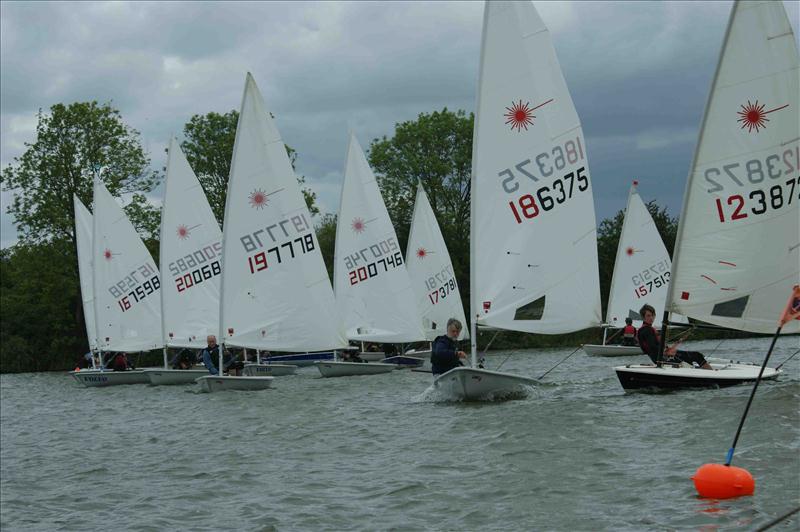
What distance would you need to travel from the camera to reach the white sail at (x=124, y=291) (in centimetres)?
2983

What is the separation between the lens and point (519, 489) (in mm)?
9539

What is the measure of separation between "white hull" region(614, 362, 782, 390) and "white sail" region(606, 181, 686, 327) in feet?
62.0

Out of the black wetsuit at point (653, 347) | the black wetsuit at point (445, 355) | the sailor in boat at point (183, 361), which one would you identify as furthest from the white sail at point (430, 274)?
the black wetsuit at point (445, 355)

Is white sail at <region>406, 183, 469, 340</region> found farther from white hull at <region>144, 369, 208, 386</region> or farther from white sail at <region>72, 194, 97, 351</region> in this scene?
white sail at <region>72, 194, 97, 351</region>

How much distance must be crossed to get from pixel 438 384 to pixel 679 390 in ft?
12.1

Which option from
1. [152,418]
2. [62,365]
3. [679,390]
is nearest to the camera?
→ [679,390]

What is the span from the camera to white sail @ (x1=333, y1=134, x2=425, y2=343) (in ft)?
98.8

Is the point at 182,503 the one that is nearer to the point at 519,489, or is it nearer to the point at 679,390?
the point at 519,489

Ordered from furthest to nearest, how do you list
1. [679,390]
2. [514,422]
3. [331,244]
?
[331,244] < [679,390] < [514,422]

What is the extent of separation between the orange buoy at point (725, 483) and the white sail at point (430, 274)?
25832mm

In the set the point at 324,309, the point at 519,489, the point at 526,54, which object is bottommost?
the point at 519,489

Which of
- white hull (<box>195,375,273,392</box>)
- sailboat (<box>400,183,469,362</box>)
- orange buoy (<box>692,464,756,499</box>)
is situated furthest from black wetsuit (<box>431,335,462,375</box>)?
sailboat (<box>400,183,469,362</box>)

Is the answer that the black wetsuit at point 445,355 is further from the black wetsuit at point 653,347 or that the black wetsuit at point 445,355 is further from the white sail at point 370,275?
the white sail at point 370,275

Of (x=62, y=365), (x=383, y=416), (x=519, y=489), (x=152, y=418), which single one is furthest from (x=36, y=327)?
(x=519, y=489)
